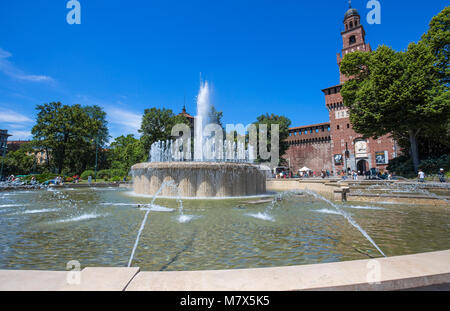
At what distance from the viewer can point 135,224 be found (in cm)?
539

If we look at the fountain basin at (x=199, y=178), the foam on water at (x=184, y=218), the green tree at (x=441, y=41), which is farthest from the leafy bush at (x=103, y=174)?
the green tree at (x=441, y=41)

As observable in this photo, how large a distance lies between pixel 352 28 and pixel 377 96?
35666mm

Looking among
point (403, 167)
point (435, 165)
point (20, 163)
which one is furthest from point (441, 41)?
point (20, 163)

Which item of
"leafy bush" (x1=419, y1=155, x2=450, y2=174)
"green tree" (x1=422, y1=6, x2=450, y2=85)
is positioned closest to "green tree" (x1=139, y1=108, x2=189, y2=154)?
"leafy bush" (x1=419, y1=155, x2=450, y2=174)

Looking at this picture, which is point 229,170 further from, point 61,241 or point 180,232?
point 61,241

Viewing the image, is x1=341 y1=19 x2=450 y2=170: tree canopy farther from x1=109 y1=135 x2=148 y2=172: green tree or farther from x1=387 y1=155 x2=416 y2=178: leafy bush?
x1=109 y1=135 x2=148 y2=172: green tree

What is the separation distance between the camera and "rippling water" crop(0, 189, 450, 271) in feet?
10.4

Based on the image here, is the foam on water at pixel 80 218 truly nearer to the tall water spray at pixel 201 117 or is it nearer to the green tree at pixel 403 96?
the tall water spray at pixel 201 117

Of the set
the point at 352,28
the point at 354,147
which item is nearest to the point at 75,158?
the point at 354,147

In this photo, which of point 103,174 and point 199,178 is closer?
point 199,178

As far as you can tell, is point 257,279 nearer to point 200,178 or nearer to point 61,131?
point 200,178

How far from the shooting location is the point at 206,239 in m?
4.22

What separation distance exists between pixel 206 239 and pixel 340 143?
48.0 meters

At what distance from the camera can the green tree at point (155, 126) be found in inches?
1586
